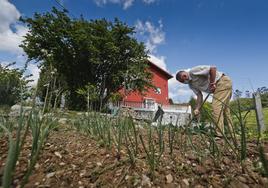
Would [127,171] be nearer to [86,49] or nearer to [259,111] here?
[259,111]

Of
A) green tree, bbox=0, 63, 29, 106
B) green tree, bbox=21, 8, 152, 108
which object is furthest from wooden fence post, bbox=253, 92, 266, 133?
green tree, bbox=21, 8, 152, 108

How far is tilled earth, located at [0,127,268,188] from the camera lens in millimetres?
977

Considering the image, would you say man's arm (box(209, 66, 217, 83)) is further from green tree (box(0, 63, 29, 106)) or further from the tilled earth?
green tree (box(0, 63, 29, 106))

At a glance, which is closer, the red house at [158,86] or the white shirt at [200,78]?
the white shirt at [200,78]

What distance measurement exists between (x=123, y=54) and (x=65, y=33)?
5.86 metres

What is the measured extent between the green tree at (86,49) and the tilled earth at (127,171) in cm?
1724

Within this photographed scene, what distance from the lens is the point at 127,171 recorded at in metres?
1.08

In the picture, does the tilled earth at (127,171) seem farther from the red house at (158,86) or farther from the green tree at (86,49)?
the red house at (158,86)

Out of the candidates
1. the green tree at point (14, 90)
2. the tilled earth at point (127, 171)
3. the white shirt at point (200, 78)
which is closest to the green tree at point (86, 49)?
the green tree at point (14, 90)

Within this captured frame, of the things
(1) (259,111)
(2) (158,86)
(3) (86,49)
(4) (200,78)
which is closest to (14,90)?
(4) (200,78)

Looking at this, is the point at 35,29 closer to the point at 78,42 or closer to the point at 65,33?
the point at 65,33

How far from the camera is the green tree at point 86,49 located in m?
19.2

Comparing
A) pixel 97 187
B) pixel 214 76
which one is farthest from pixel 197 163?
pixel 214 76

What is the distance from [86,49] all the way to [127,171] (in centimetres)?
1924
